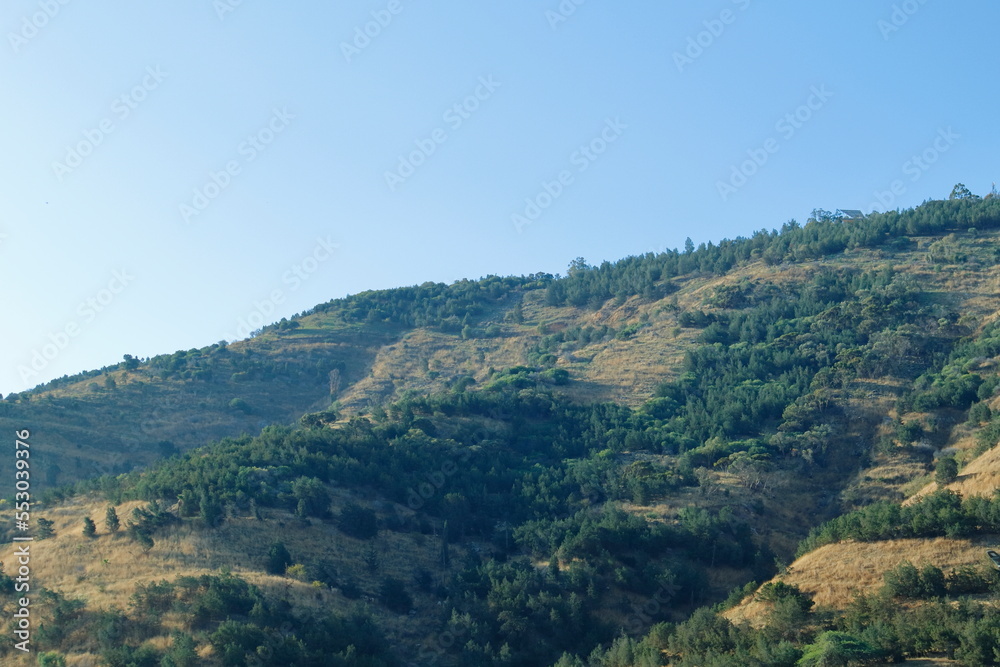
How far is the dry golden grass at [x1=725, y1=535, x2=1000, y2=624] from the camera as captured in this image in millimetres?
27984

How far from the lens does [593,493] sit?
142 feet

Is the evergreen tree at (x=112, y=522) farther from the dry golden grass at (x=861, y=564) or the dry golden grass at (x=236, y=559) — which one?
the dry golden grass at (x=861, y=564)

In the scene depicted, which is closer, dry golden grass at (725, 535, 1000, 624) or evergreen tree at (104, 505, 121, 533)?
dry golden grass at (725, 535, 1000, 624)

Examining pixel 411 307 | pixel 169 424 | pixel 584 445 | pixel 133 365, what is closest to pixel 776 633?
pixel 584 445

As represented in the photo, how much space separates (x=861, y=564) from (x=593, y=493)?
15515mm

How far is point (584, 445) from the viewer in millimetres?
50219

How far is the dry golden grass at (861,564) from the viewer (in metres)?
28.0

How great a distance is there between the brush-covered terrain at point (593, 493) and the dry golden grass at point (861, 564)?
0.38ft

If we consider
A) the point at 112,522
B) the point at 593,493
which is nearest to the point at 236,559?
the point at 112,522

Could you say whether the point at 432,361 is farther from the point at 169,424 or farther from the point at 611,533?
the point at 611,533

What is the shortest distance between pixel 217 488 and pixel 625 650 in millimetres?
20201

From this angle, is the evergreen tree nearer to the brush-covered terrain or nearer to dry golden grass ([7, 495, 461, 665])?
the brush-covered terrain

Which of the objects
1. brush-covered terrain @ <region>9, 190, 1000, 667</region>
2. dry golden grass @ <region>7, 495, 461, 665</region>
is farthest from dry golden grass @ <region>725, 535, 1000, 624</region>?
dry golden grass @ <region>7, 495, 461, 665</region>

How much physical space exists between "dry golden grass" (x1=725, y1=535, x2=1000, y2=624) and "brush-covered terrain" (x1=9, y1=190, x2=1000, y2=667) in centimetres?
12
